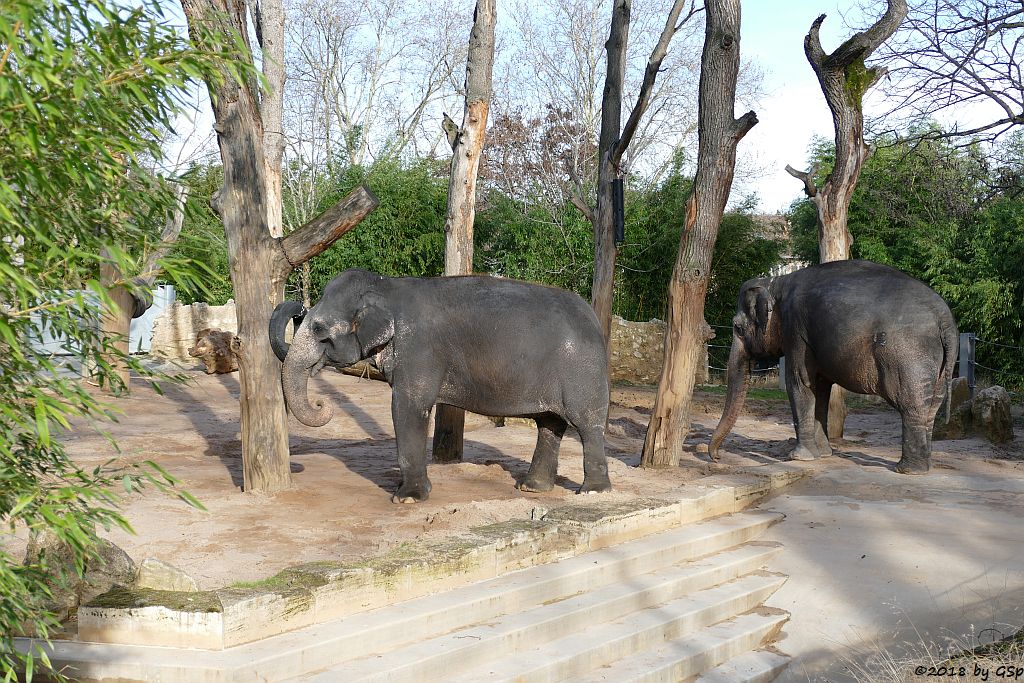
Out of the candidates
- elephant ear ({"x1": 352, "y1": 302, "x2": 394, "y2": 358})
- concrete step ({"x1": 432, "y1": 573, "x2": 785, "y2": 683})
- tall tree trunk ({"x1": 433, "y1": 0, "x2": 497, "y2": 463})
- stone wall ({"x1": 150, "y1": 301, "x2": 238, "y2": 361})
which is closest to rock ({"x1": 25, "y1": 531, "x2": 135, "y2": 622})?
concrete step ({"x1": 432, "y1": 573, "x2": 785, "y2": 683})

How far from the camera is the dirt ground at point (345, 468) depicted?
5.82 meters

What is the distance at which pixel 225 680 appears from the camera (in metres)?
4.14

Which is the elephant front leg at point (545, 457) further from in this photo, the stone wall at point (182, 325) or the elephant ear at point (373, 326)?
the stone wall at point (182, 325)

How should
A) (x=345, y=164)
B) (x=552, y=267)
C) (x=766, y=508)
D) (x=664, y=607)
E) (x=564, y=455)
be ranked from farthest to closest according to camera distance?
(x=345, y=164) < (x=552, y=267) < (x=564, y=455) < (x=766, y=508) < (x=664, y=607)

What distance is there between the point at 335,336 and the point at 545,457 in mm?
1825

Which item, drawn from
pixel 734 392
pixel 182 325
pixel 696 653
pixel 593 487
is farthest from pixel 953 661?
pixel 182 325

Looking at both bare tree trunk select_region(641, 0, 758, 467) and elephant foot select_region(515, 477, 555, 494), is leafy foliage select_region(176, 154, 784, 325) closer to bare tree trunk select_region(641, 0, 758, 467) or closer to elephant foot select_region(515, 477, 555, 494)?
bare tree trunk select_region(641, 0, 758, 467)

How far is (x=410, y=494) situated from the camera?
22.9ft

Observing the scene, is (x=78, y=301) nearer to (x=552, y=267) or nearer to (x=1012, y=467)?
(x=1012, y=467)

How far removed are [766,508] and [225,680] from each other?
496 centimetres

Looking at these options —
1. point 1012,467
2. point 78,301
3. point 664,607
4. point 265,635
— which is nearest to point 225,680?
point 265,635

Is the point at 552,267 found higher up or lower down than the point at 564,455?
higher up

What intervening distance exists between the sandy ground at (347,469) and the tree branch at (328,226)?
5.41 ft

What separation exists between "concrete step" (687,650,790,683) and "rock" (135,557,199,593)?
2658 mm
